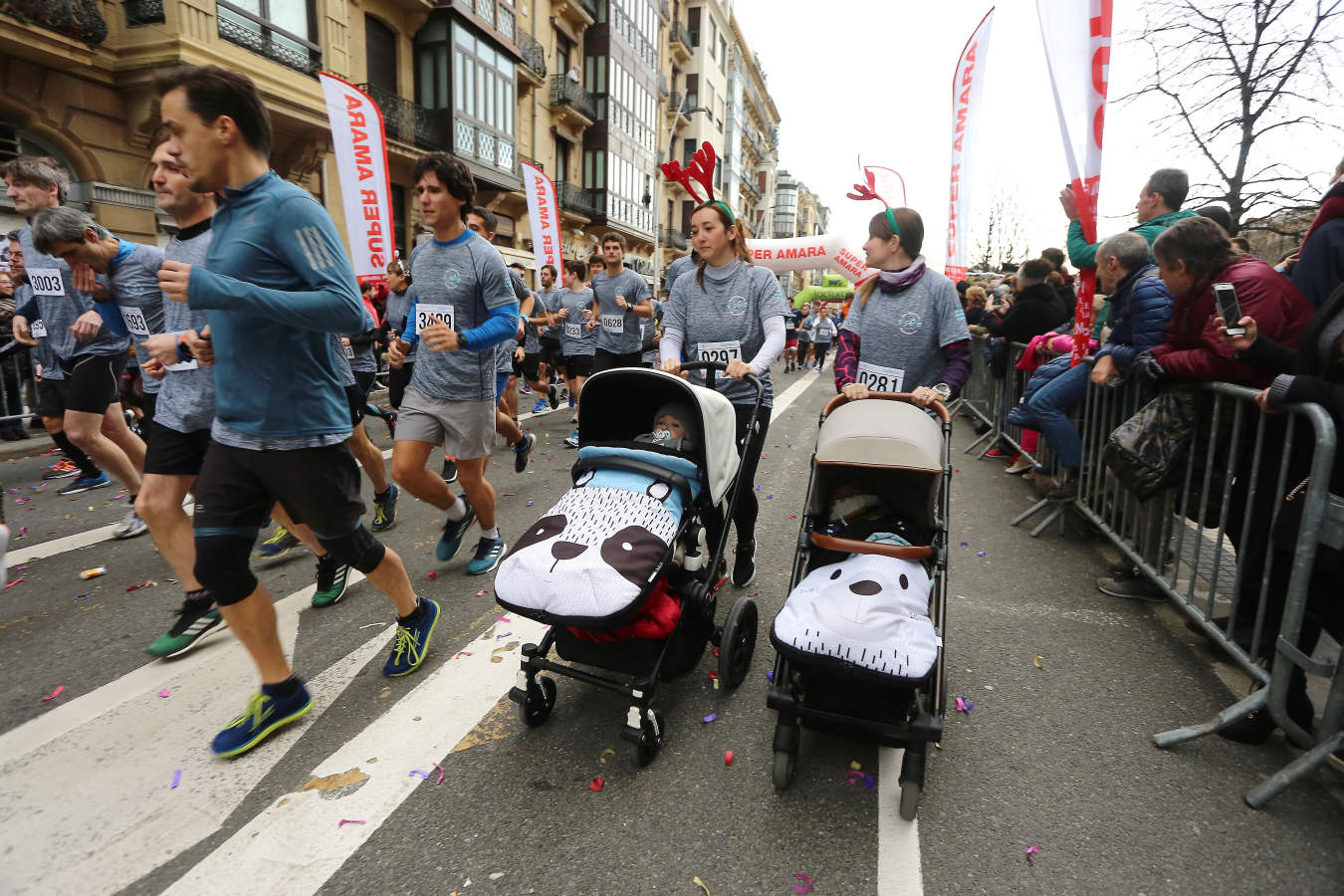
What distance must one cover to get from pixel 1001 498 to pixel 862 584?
459 cm

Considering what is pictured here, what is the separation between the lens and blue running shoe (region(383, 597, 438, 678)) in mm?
2996

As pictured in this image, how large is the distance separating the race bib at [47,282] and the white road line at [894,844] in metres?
6.41

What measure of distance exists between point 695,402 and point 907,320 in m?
1.41

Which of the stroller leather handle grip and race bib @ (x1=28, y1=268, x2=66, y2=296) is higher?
race bib @ (x1=28, y1=268, x2=66, y2=296)

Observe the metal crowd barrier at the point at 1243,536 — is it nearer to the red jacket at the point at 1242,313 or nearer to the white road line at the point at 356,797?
the red jacket at the point at 1242,313

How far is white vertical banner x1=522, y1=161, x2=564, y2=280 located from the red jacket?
9.93 metres

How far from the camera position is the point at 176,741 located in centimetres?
256

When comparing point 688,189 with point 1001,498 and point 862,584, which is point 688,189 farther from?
point 1001,498

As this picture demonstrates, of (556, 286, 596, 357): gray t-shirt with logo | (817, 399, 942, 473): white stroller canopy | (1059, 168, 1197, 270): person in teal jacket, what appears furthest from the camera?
(556, 286, 596, 357): gray t-shirt with logo

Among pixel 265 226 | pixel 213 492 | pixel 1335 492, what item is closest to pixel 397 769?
pixel 213 492

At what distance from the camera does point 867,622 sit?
211 cm

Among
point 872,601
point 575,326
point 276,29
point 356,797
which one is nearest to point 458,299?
point 356,797

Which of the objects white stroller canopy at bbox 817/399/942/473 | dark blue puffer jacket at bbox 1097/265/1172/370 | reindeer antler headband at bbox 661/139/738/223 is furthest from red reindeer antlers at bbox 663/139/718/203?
dark blue puffer jacket at bbox 1097/265/1172/370

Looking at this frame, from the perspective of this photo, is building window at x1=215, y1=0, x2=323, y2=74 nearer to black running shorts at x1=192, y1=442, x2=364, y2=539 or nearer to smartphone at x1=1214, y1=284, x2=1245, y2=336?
black running shorts at x1=192, y1=442, x2=364, y2=539
